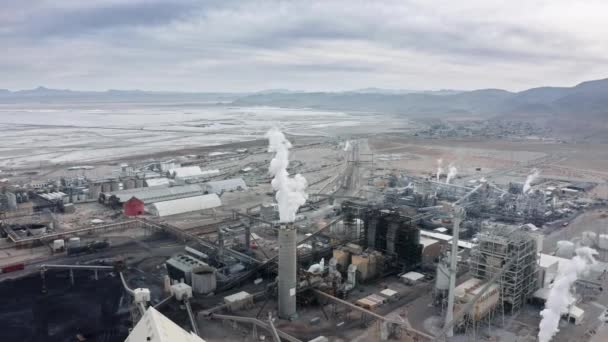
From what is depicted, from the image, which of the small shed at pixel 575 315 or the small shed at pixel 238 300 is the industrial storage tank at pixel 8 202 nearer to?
the small shed at pixel 238 300

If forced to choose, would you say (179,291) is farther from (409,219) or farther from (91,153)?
(91,153)

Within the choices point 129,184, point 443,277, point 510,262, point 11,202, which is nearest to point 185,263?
point 443,277

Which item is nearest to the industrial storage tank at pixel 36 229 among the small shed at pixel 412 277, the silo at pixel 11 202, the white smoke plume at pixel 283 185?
the silo at pixel 11 202

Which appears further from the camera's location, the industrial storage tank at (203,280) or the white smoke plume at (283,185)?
the industrial storage tank at (203,280)

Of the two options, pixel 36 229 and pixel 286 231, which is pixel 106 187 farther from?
pixel 286 231

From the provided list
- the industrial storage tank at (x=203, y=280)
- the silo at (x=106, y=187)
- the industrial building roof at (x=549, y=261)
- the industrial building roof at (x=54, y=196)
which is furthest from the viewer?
the silo at (x=106, y=187)

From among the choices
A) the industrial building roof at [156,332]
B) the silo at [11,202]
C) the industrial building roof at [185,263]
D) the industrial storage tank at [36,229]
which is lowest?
the industrial storage tank at [36,229]

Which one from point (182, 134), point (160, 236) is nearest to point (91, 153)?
point (182, 134)
